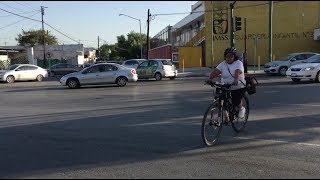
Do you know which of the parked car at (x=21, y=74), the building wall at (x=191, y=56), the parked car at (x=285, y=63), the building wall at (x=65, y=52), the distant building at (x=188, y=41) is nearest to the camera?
the parked car at (x=285, y=63)

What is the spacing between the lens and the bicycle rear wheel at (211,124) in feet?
25.0

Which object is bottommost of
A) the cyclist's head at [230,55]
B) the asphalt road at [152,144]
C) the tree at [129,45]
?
the asphalt road at [152,144]

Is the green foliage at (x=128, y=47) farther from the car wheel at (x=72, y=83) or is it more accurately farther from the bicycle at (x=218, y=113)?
the bicycle at (x=218, y=113)

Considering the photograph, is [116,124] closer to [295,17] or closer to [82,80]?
[82,80]

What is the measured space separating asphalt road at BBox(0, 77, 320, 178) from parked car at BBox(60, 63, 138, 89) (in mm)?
11256

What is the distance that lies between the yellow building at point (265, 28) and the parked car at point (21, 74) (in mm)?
17344

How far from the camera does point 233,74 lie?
8.22 m

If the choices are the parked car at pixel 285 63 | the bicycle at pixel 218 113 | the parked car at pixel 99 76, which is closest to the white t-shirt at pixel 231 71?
the bicycle at pixel 218 113

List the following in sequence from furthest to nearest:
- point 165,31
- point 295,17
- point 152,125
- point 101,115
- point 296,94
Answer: point 165,31 < point 295,17 < point 296,94 < point 101,115 < point 152,125

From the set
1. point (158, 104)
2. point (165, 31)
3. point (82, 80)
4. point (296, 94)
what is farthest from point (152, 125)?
point (165, 31)

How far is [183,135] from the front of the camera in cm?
862

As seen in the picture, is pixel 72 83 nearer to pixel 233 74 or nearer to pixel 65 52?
pixel 233 74

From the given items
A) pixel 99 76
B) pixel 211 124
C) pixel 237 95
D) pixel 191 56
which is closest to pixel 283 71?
pixel 99 76

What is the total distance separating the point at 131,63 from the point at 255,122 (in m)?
25.0
